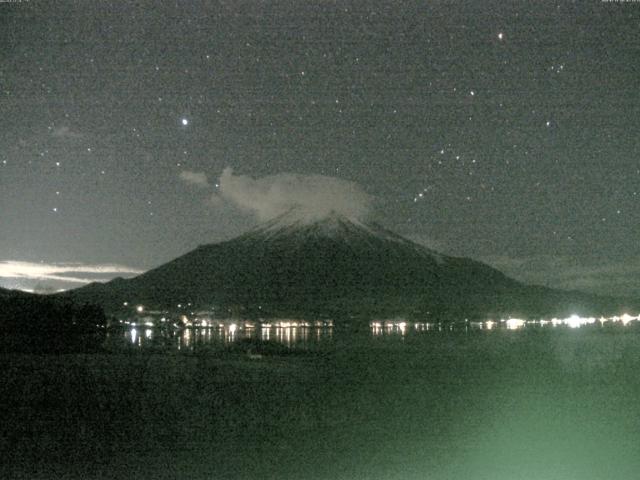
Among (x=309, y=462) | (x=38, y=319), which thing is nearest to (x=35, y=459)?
(x=309, y=462)

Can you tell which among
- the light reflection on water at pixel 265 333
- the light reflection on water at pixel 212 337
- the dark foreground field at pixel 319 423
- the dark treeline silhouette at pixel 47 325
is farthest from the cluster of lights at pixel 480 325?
the dark foreground field at pixel 319 423

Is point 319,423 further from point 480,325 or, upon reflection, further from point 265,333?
point 480,325

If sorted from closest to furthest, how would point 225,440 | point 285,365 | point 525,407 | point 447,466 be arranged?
point 447,466 < point 225,440 < point 525,407 < point 285,365

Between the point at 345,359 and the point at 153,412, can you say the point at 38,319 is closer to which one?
the point at 345,359

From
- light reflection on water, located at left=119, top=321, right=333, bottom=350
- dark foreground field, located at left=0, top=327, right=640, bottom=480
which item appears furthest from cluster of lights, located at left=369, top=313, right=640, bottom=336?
dark foreground field, located at left=0, top=327, right=640, bottom=480

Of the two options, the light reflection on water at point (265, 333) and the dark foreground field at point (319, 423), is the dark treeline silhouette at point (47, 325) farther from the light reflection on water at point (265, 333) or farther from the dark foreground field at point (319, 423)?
the dark foreground field at point (319, 423)

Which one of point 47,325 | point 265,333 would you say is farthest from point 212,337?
point 265,333
